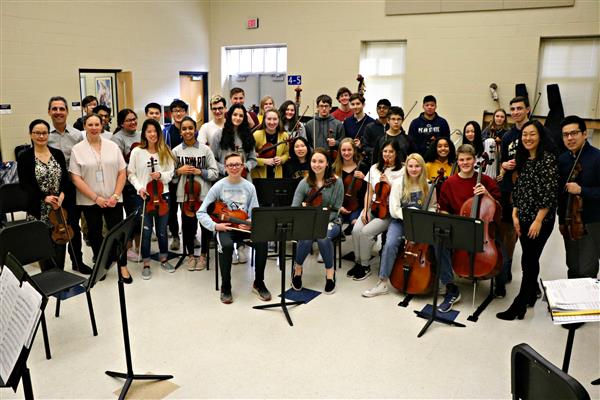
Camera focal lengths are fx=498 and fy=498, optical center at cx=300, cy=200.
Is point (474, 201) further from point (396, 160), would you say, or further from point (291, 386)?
point (291, 386)

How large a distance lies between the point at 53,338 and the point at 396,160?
9.72ft

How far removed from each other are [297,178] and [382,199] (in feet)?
2.85

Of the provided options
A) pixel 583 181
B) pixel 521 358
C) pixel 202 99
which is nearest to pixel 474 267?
pixel 583 181

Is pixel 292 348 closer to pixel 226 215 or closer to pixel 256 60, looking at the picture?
pixel 226 215

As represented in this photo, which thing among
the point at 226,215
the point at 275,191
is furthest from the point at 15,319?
the point at 275,191

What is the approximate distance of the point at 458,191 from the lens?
12.7ft

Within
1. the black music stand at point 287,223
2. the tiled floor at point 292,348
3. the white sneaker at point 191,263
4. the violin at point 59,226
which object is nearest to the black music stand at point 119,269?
the tiled floor at point 292,348

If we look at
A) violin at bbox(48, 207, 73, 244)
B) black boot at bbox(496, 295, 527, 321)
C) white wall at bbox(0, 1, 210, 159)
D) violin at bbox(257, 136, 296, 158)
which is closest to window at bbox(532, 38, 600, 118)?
violin at bbox(257, 136, 296, 158)

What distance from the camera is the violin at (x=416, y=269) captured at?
3.87 meters

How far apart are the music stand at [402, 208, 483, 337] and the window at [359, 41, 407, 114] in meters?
5.92

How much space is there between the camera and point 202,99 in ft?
35.6

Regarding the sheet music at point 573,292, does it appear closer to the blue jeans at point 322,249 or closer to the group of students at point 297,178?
the group of students at point 297,178

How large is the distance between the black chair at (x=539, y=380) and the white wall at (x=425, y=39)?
736 cm

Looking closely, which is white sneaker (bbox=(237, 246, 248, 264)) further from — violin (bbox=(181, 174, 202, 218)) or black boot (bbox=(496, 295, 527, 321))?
black boot (bbox=(496, 295, 527, 321))
